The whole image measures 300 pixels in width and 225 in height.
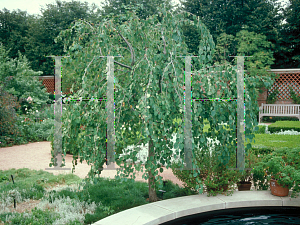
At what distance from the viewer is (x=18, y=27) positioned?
75.0 feet

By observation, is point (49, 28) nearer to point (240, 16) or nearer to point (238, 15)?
point (238, 15)

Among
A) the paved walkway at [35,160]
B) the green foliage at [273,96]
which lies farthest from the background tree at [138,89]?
the green foliage at [273,96]

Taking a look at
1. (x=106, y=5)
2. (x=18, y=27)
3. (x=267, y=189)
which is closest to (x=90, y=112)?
(x=267, y=189)

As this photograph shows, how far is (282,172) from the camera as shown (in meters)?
3.44

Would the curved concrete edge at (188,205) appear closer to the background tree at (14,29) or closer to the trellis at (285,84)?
the trellis at (285,84)

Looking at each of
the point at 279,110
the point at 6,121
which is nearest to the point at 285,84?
the point at 279,110

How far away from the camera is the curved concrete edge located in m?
2.83

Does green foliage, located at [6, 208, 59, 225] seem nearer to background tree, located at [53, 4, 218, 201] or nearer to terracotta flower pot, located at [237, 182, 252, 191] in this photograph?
background tree, located at [53, 4, 218, 201]

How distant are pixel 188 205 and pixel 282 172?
1.27m

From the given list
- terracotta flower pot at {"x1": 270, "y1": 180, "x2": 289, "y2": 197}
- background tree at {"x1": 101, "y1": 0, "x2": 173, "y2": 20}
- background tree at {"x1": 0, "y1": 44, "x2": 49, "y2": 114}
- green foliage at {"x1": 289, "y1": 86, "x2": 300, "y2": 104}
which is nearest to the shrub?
background tree at {"x1": 0, "y1": 44, "x2": 49, "y2": 114}

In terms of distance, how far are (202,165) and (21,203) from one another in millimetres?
2406

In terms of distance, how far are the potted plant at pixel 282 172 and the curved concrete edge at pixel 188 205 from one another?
0.12m

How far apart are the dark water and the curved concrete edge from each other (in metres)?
0.05

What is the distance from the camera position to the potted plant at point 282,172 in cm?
332
